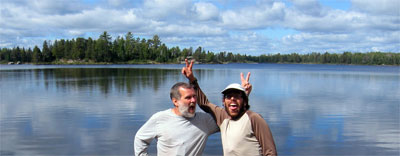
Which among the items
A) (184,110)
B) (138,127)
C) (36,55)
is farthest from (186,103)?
(36,55)

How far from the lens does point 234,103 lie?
14.9ft

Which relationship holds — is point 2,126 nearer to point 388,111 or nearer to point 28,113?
point 28,113

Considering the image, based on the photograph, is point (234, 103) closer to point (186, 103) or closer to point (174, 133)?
point (186, 103)

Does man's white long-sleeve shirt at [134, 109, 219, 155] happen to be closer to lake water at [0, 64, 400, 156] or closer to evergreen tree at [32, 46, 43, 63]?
lake water at [0, 64, 400, 156]

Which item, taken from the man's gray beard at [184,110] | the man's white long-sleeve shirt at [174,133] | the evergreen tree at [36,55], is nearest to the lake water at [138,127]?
the man's white long-sleeve shirt at [174,133]

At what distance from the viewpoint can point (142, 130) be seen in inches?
190

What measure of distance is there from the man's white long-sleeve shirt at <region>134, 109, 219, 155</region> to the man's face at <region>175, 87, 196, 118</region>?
0.39 feet

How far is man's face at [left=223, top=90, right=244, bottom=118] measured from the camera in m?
4.55

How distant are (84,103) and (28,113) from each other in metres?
4.90

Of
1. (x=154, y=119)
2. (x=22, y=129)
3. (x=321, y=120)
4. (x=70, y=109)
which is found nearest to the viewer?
(x=154, y=119)

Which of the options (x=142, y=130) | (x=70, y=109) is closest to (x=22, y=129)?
(x=70, y=109)

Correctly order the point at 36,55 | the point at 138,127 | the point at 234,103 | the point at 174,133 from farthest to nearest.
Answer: the point at 36,55 → the point at 138,127 → the point at 174,133 → the point at 234,103

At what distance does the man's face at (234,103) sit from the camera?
4.55m

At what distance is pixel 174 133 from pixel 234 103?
97 centimetres
